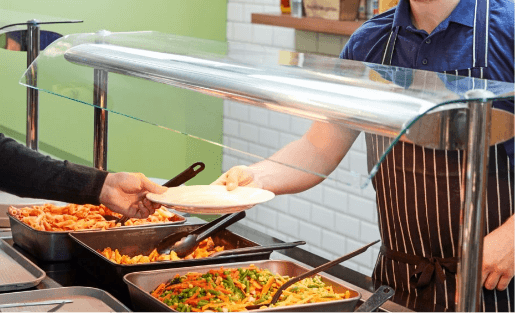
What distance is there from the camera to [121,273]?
5.31ft

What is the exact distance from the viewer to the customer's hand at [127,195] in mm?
1859

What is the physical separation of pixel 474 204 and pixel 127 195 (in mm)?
1046

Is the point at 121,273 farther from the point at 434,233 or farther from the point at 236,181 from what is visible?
the point at 434,233

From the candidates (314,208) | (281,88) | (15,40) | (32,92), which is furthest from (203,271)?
(314,208)

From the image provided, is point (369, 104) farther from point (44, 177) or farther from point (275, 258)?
point (44, 177)

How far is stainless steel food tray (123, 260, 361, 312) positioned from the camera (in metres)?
1.38

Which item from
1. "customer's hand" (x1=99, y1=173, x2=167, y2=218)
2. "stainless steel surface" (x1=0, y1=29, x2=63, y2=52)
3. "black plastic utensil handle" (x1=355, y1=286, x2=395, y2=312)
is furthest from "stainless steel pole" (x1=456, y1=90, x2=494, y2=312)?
"stainless steel surface" (x1=0, y1=29, x2=63, y2=52)

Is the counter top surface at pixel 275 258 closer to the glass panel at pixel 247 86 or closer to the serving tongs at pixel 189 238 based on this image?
the serving tongs at pixel 189 238

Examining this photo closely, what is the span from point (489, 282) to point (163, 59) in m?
0.85

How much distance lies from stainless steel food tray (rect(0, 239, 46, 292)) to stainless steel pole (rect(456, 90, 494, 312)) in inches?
39.9

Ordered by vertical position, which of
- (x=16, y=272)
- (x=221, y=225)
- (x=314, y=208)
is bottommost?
(x=314, y=208)

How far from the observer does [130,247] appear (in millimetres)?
1871

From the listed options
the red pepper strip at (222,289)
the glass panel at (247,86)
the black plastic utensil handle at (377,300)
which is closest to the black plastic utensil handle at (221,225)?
the red pepper strip at (222,289)

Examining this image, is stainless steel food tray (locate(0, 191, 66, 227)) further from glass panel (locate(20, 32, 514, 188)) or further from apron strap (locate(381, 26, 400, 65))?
apron strap (locate(381, 26, 400, 65))
